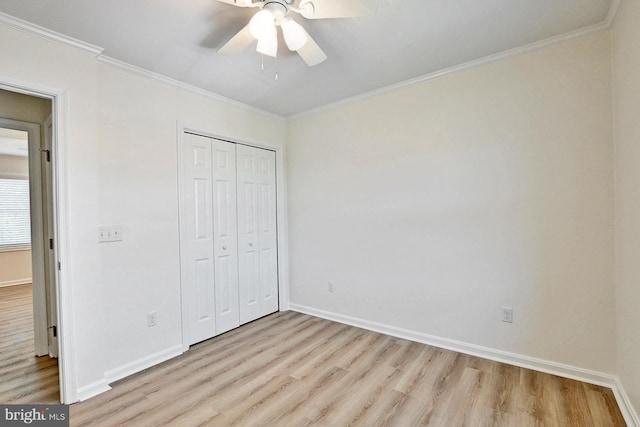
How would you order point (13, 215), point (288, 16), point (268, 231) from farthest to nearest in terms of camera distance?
point (13, 215) → point (268, 231) → point (288, 16)

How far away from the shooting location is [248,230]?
3.29 metres

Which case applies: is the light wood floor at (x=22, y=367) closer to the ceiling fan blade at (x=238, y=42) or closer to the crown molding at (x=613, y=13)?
the ceiling fan blade at (x=238, y=42)

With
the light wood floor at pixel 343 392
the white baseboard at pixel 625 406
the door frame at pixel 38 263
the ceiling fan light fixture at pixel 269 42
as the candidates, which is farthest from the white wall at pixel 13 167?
the white baseboard at pixel 625 406

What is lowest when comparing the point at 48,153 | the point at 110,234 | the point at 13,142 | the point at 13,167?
the point at 110,234

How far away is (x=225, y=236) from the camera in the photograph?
9.98ft

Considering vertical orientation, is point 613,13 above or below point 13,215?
above

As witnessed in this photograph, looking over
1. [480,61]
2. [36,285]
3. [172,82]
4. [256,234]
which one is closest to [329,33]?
[480,61]

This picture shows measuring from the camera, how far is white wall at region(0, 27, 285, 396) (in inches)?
76.0

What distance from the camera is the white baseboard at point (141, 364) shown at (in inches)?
85.3

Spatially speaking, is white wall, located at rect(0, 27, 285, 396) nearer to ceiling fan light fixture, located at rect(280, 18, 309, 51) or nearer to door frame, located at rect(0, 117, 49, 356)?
door frame, located at rect(0, 117, 49, 356)

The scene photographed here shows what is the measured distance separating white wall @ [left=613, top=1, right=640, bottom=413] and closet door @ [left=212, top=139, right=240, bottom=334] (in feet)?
10.1

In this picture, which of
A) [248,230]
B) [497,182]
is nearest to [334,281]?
[248,230]
